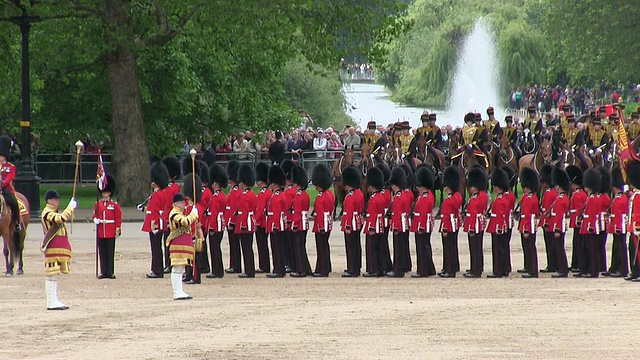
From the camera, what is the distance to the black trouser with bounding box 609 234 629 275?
59.6ft

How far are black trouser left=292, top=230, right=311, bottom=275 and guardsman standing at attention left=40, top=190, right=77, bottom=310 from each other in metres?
3.86

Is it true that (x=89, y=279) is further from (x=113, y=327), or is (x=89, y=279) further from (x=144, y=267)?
(x=113, y=327)

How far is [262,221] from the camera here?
1900 centimetres

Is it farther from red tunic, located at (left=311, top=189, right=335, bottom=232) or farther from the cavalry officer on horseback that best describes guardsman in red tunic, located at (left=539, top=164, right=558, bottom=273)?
the cavalry officer on horseback

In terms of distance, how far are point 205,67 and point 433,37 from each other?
27347 millimetres

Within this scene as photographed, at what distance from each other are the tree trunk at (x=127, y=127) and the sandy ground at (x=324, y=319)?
412 inches

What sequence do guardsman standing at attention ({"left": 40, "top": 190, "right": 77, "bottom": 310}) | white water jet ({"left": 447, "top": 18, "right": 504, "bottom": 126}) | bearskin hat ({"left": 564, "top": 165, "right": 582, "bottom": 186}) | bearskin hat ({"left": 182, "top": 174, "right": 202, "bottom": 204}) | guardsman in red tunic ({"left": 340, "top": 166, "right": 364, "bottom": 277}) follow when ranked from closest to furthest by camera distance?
1. guardsman standing at attention ({"left": 40, "top": 190, "right": 77, "bottom": 310})
2. bearskin hat ({"left": 182, "top": 174, "right": 202, "bottom": 204})
3. guardsman in red tunic ({"left": 340, "top": 166, "right": 364, "bottom": 277})
4. bearskin hat ({"left": 564, "top": 165, "right": 582, "bottom": 186})
5. white water jet ({"left": 447, "top": 18, "right": 504, "bottom": 126})

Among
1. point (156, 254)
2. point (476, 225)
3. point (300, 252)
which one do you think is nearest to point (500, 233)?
point (476, 225)

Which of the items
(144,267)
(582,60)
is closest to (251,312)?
(144,267)

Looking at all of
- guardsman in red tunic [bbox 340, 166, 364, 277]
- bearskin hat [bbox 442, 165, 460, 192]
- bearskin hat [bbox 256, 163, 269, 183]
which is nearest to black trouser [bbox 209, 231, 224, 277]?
bearskin hat [bbox 256, 163, 269, 183]

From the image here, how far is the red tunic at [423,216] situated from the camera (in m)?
18.5

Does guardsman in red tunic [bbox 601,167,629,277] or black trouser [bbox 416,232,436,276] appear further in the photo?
black trouser [bbox 416,232,436,276]

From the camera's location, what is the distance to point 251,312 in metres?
15.1

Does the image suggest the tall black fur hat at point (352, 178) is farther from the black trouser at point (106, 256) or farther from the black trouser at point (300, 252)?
the black trouser at point (106, 256)
